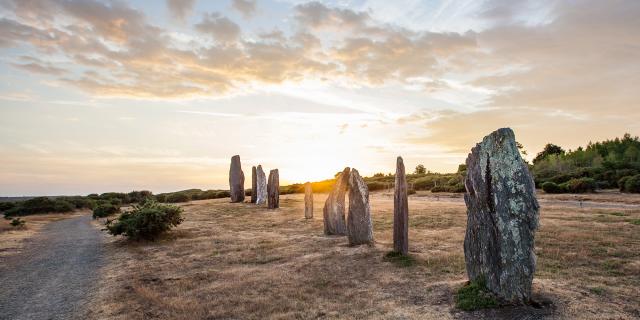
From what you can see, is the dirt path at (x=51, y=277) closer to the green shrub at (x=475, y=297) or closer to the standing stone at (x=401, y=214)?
the green shrub at (x=475, y=297)

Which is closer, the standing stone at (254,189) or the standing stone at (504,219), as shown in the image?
the standing stone at (504,219)

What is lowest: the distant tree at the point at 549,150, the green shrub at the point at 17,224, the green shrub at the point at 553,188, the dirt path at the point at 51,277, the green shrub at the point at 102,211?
the dirt path at the point at 51,277

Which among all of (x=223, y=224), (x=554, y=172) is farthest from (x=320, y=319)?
(x=554, y=172)

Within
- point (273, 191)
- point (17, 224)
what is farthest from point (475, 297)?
point (17, 224)

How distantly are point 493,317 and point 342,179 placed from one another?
11743mm

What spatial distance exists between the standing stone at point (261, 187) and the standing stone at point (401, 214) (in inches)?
1006

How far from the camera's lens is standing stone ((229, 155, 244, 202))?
1719 inches

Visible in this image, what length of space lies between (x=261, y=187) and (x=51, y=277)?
26250 millimetres

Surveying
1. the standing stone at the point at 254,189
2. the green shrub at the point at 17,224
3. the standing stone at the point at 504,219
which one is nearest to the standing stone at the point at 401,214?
the standing stone at the point at 504,219

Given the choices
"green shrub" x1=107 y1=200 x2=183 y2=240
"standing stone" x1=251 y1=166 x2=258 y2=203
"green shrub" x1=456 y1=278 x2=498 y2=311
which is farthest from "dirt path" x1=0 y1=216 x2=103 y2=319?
"standing stone" x1=251 y1=166 x2=258 y2=203

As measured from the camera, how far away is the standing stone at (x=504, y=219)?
30.6 feet

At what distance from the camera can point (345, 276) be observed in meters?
12.7

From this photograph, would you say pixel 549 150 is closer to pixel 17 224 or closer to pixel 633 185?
pixel 633 185

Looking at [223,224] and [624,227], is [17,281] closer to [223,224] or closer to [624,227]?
[223,224]
